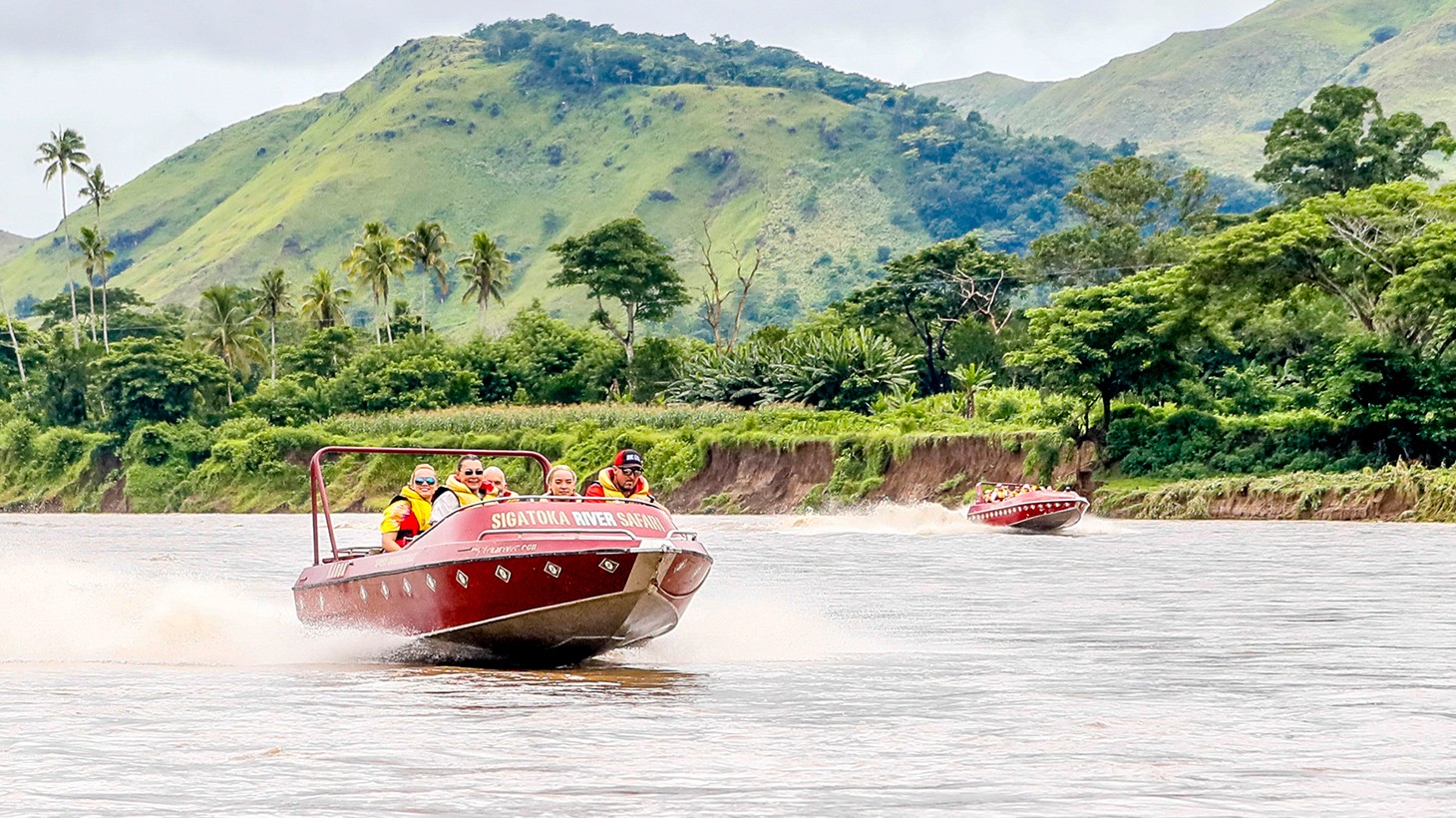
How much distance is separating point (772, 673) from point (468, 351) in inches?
3250

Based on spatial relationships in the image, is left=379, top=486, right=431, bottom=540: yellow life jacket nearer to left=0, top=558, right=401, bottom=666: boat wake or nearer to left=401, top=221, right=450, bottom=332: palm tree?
left=0, top=558, right=401, bottom=666: boat wake

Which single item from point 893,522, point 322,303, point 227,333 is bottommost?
point 893,522

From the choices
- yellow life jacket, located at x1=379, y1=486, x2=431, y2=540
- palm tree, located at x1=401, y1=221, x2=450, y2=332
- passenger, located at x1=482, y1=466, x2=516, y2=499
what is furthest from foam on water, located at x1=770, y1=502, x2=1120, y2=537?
palm tree, located at x1=401, y1=221, x2=450, y2=332

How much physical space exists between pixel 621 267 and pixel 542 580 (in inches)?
3205

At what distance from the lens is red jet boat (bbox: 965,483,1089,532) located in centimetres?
4681

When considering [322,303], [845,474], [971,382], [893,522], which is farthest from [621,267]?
[893,522]

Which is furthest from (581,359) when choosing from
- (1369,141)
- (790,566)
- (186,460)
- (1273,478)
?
(790,566)

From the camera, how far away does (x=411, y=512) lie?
17.9 meters

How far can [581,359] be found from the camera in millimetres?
96375

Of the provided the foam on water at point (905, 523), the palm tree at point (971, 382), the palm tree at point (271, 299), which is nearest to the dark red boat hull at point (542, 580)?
the foam on water at point (905, 523)

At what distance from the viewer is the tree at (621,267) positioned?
97.2 m

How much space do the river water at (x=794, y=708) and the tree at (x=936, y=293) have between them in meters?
58.0

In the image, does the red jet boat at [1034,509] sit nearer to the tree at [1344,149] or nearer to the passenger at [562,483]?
Answer: the passenger at [562,483]

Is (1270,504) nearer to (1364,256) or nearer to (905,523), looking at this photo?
(1364,256)
